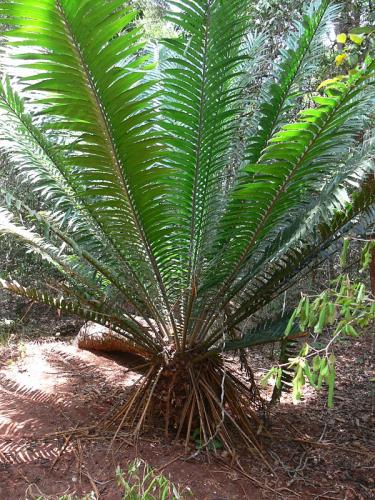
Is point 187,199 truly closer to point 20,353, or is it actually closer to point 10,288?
point 10,288

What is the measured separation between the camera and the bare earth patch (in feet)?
8.93

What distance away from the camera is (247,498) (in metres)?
2.70

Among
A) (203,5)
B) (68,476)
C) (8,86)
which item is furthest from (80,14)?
(68,476)

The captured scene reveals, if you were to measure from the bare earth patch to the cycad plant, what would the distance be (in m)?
0.26

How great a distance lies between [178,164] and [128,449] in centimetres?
177

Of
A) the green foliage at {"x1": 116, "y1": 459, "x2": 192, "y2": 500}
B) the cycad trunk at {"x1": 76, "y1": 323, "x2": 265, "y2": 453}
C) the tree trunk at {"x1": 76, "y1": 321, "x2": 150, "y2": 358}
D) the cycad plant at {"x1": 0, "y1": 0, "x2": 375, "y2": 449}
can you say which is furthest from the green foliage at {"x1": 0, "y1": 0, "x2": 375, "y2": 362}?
the tree trunk at {"x1": 76, "y1": 321, "x2": 150, "y2": 358}

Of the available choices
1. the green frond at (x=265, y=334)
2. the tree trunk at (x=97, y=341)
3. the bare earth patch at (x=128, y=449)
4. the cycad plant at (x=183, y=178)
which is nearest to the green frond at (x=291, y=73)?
the cycad plant at (x=183, y=178)

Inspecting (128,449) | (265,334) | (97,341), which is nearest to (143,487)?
(128,449)

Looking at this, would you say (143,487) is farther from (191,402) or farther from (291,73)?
(291,73)

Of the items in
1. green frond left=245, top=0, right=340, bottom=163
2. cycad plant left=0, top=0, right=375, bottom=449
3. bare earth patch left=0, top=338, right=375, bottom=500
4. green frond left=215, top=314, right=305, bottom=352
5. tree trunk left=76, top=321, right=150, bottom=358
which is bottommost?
bare earth patch left=0, top=338, right=375, bottom=500

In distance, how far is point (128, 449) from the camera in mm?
2982

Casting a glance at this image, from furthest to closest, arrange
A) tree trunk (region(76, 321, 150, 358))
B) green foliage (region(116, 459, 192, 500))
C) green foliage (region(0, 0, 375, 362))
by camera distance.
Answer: tree trunk (region(76, 321, 150, 358))
green foliage (region(0, 0, 375, 362))
green foliage (region(116, 459, 192, 500))

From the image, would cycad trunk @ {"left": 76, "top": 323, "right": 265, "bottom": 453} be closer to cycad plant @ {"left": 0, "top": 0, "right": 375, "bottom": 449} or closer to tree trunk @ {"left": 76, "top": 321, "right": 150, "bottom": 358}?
cycad plant @ {"left": 0, "top": 0, "right": 375, "bottom": 449}

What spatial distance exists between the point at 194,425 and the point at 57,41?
2.51m
